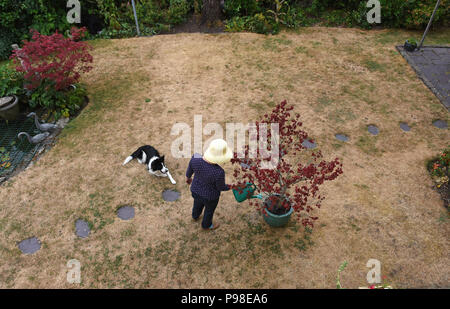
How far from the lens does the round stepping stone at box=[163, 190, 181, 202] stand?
5.13m

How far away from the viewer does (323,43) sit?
384 inches

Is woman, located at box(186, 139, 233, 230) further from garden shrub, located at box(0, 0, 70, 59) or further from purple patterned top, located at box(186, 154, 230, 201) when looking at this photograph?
garden shrub, located at box(0, 0, 70, 59)

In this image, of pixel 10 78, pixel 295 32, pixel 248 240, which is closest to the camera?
pixel 248 240

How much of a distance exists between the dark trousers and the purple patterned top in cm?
10

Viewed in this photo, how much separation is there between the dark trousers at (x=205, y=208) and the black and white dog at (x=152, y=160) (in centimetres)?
97

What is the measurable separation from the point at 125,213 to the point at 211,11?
28.2 ft

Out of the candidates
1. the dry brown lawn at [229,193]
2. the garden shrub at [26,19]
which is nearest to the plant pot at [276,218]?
the dry brown lawn at [229,193]

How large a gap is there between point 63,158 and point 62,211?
1383 millimetres

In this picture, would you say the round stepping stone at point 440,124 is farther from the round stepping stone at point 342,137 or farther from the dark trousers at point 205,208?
the dark trousers at point 205,208

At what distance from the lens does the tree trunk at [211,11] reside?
10695mm

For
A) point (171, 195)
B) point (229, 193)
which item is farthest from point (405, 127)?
point (171, 195)

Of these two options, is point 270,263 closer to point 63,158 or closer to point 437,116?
point 63,158

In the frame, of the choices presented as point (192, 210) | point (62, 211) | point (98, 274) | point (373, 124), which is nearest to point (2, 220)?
point (62, 211)

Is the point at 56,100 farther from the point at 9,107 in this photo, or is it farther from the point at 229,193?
the point at 229,193
